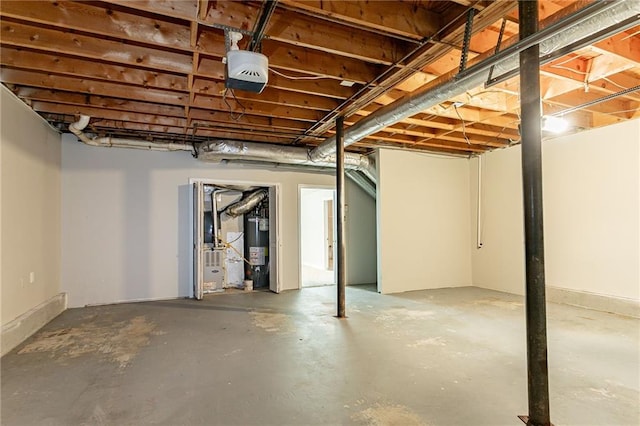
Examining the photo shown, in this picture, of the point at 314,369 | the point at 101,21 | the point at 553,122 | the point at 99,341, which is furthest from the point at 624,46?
the point at 99,341

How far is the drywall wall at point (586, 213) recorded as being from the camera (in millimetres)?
4188

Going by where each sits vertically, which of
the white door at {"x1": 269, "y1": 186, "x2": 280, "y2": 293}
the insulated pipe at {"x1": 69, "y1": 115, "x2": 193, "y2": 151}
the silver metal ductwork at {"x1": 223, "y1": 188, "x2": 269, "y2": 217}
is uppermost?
the insulated pipe at {"x1": 69, "y1": 115, "x2": 193, "y2": 151}

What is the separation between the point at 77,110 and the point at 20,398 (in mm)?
3086

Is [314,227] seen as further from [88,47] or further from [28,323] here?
[88,47]

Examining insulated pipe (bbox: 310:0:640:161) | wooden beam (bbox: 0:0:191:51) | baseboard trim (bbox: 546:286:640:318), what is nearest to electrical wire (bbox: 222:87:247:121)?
wooden beam (bbox: 0:0:191:51)

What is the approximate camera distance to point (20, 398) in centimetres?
220

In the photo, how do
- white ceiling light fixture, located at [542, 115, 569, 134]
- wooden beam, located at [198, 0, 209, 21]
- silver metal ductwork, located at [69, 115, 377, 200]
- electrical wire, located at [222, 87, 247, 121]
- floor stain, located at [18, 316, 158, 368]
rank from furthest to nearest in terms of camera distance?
silver metal ductwork, located at [69, 115, 377, 200] < white ceiling light fixture, located at [542, 115, 569, 134] < electrical wire, located at [222, 87, 247, 121] < floor stain, located at [18, 316, 158, 368] < wooden beam, located at [198, 0, 209, 21]

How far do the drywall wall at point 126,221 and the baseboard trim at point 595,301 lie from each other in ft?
15.8

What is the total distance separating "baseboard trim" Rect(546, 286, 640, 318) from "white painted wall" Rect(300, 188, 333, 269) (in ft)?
17.5

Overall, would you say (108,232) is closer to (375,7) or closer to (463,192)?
(375,7)

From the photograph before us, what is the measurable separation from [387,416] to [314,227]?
7.95m

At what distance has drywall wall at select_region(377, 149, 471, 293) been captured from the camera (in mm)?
5715

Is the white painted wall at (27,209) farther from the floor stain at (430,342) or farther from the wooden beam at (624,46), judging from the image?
the wooden beam at (624,46)

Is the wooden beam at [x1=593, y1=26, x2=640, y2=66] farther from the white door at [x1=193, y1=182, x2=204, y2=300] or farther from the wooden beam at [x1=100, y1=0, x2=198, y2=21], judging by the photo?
the white door at [x1=193, y1=182, x2=204, y2=300]
